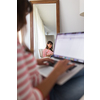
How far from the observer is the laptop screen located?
0.43 m

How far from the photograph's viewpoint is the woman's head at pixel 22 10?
35cm

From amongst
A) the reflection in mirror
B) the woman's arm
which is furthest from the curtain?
the woman's arm

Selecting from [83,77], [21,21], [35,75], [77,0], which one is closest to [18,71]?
[35,75]

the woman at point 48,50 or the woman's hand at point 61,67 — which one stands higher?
the woman at point 48,50

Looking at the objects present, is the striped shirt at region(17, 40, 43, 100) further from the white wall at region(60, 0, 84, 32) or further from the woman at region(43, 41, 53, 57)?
the white wall at region(60, 0, 84, 32)

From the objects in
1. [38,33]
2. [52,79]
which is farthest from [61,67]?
[38,33]

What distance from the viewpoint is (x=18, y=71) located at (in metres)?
0.34

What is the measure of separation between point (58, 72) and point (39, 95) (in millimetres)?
99

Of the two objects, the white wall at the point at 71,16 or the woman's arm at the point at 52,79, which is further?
the white wall at the point at 71,16

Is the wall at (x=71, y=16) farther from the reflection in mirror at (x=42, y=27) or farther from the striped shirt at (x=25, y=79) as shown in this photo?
the striped shirt at (x=25, y=79)

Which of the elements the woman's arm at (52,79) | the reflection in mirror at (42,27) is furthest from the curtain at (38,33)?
the woman's arm at (52,79)

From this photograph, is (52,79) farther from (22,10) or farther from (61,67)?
(22,10)

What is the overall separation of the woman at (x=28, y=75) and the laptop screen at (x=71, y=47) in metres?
0.08
